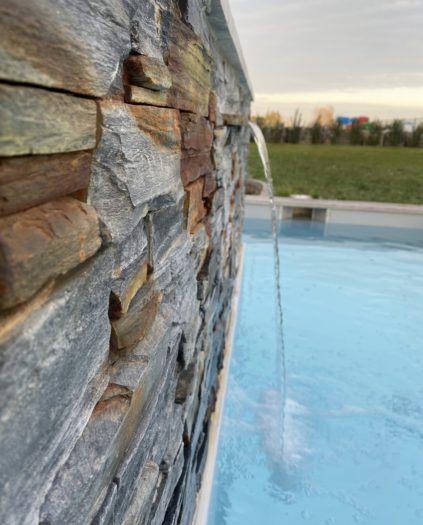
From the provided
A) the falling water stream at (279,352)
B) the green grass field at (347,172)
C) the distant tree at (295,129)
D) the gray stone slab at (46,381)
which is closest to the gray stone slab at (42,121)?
the gray stone slab at (46,381)

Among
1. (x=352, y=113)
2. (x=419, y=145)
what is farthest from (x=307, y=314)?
(x=352, y=113)

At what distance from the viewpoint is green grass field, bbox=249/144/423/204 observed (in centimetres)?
996

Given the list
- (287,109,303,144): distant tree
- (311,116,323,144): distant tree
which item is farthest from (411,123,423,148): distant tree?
(287,109,303,144): distant tree

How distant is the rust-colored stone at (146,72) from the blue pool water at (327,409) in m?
1.83

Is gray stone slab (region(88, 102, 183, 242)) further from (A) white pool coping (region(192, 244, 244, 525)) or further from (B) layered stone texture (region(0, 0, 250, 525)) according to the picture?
(A) white pool coping (region(192, 244, 244, 525))

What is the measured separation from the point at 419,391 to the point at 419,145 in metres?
17.2

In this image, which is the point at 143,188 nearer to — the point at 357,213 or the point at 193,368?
the point at 193,368

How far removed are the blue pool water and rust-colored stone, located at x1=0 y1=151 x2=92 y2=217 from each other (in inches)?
74.0

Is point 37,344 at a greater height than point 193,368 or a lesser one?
greater

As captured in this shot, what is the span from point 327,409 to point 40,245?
2.73m

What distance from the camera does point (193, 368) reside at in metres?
1.44

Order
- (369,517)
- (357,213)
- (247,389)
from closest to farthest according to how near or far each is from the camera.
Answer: (369,517) < (247,389) < (357,213)

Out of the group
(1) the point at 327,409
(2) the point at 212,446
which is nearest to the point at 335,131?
(1) the point at 327,409

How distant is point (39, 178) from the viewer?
45cm
